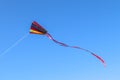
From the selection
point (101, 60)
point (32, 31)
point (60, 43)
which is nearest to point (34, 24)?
point (32, 31)

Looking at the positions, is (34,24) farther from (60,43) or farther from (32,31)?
(60,43)

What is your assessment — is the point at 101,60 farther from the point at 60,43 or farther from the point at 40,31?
the point at 40,31

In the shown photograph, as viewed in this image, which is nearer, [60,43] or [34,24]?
[60,43]

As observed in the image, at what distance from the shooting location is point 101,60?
19000mm

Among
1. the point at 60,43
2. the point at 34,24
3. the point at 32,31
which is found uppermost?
the point at 34,24

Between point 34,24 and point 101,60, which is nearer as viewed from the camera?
point 101,60

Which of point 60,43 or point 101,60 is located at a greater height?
point 60,43

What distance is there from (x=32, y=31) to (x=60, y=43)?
582 centimetres

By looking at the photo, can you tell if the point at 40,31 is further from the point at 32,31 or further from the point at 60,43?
the point at 60,43

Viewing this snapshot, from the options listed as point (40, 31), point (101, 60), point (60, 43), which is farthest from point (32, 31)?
point (101, 60)

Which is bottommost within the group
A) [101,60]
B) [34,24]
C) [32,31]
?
[101,60]

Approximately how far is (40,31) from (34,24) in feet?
5.21

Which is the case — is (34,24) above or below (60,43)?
above

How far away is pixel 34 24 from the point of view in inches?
931
